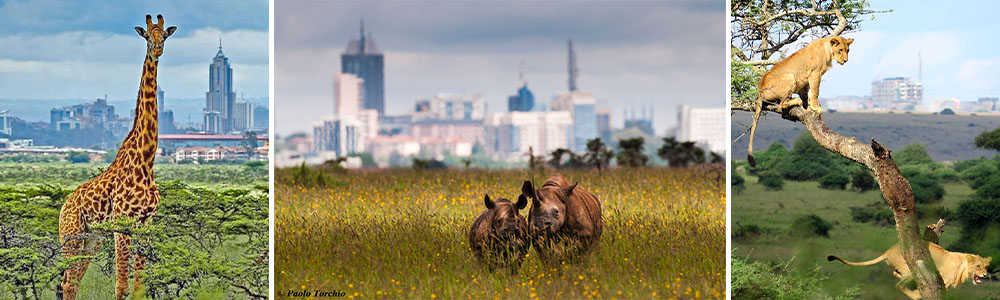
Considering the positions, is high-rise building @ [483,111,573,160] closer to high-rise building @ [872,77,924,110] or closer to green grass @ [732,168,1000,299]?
green grass @ [732,168,1000,299]

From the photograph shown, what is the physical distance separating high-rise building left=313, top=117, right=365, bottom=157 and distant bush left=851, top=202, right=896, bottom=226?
17.6m

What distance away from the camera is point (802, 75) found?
666 cm

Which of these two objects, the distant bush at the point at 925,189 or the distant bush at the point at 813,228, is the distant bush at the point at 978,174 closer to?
the distant bush at the point at 925,189

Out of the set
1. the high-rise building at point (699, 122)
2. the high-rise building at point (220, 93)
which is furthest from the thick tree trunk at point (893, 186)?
the high-rise building at point (699, 122)

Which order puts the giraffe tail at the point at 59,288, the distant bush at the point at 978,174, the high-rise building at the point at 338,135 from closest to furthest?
the giraffe tail at the point at 59,288 < the distant bush at the point at 978,174 < the high-rise building at the point at 338,135

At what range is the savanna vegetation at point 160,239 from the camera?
7695 millimetres

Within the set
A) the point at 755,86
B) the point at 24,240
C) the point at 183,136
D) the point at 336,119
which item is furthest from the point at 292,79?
the point at 755,86

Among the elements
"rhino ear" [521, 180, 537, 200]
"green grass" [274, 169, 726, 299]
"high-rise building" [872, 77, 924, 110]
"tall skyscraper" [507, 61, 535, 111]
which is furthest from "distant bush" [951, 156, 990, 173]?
"tall skyscraper" [507, 61, 535, 111]

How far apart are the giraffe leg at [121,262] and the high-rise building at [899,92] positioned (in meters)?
6.85

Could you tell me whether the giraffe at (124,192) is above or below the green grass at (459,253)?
above

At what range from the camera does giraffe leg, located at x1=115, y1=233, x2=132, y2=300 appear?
291 inches

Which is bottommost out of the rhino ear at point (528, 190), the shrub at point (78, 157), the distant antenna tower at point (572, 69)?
the rhino ear at point (528, 190)

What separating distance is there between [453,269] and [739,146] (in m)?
3.77

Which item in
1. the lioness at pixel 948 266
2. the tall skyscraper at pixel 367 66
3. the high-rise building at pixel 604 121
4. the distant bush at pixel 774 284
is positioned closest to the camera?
the lioness at pixel 948 266
